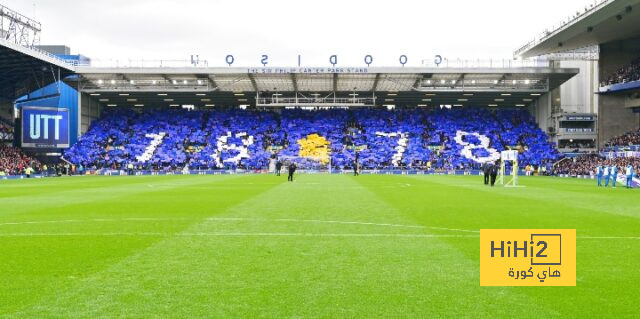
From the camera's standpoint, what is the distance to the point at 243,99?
8238 centimetres

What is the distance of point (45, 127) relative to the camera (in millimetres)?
67312

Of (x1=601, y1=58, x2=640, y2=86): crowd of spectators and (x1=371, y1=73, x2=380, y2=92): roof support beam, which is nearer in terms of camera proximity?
(x1=601, y1=58, x2=640, y2=86): crowd of spectators

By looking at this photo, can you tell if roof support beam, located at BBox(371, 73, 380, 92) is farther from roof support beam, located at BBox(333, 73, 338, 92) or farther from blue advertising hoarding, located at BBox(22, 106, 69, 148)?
blue advertising hoarding, located at BBox(22, 106, 69, 148)

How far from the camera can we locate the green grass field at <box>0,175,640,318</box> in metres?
6.97

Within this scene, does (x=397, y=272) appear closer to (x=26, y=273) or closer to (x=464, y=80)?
(x=26, y=273)

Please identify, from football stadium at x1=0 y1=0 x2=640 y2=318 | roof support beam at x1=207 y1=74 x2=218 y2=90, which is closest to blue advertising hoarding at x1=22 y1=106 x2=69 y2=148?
football stadium at x1=0 y1=0 x2=640 y2=318

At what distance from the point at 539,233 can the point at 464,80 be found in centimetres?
6775

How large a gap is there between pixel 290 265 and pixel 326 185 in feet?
90.6

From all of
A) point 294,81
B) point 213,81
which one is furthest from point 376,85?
point 213,81

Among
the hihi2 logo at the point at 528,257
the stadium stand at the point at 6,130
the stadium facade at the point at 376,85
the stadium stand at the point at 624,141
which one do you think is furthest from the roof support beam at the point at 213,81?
the hihi2 logo at the point at 528,257

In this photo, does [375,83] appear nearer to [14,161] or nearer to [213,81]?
[213,81]

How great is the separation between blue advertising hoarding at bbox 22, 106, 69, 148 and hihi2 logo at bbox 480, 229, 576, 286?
224ft

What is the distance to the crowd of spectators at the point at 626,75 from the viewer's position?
60.6 metres

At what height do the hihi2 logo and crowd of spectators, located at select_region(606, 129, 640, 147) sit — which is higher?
crowd of spectators, located at select_region(606, 129, 640, 147)
